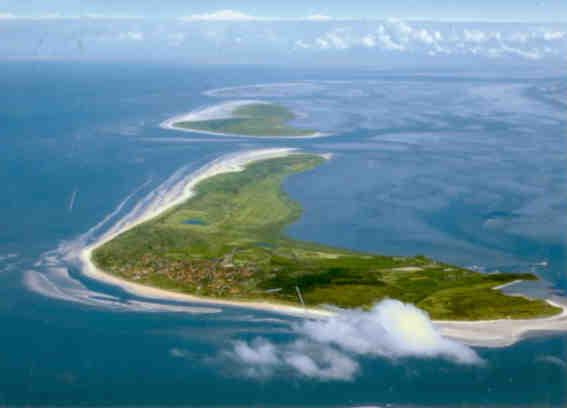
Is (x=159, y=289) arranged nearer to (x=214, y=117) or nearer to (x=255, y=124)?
(x=255, y=124)

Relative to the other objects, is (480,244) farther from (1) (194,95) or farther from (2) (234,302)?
(1) (194,95)

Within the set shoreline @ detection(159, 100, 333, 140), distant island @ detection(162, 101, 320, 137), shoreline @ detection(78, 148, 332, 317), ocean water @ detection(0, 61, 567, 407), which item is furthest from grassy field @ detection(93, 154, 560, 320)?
distant island @ detection(162, 101, 320, 137)

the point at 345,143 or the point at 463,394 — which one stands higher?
the point at 345,143

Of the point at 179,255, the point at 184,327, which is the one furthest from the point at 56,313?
the point at 179,255

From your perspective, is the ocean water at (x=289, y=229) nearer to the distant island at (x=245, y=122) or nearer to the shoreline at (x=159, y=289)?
the shoreline at (x=159, y=289)

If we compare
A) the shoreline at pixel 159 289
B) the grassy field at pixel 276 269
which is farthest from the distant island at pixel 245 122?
the grassy field at pixel 276 269


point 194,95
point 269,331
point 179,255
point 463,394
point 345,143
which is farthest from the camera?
point 194,95
